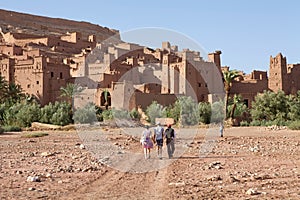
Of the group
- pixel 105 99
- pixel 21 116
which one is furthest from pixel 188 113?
pixel 21 116

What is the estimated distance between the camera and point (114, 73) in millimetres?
50219

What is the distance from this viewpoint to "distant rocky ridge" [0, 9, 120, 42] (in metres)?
82.3

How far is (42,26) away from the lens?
87938mm

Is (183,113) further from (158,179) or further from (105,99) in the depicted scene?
(158,179)

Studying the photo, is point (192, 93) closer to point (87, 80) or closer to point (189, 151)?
point (87, 80)

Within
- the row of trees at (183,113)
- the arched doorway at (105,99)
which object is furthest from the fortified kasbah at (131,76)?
the row of trees at (183,113)

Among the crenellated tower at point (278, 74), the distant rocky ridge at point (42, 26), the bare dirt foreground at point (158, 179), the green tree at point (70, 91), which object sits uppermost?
the distant rocky ridge at point (42, 26)

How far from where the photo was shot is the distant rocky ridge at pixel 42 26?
8230cm

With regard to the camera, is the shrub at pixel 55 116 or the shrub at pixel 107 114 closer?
the shrub at pixel 55 116

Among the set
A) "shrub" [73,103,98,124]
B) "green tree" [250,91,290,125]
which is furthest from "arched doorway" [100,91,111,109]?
"green tree" [250,91,290,125]

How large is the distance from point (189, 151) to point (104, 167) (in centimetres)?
515

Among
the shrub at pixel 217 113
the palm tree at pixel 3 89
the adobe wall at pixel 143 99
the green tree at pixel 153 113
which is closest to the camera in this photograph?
the shrub at pixel 217 113

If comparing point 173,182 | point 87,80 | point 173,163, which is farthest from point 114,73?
point 173,182

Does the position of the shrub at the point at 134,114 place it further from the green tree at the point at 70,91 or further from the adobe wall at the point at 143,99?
the green tree at the point at 70,91
